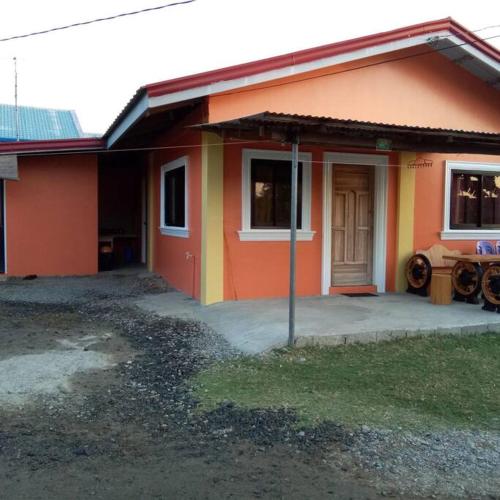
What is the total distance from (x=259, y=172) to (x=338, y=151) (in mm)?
1492

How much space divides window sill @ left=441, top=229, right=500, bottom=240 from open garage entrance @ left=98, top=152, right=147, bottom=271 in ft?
27.6

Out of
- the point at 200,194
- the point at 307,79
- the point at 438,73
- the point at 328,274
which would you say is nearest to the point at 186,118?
the point at 200,194

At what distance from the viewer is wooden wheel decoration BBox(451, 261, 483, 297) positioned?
28.3ft

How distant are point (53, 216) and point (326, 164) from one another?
654cm

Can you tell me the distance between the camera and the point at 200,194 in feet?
28.6

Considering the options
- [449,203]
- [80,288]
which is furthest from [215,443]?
[449,203]

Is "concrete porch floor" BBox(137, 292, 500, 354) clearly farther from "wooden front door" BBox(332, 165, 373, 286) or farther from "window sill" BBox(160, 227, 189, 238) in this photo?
"window sill" BBox(160, 227, 189, 238)

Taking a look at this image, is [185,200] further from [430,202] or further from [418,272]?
[430,202]

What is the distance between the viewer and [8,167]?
443 inches

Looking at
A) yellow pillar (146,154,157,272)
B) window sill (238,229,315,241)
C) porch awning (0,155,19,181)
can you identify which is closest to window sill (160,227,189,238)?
window sill (238,229,315,241)

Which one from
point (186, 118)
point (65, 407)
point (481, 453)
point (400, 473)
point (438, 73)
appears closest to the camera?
point (400, 473)

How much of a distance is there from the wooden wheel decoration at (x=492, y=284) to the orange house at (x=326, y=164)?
1.86 metres

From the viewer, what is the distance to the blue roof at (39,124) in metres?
21.7

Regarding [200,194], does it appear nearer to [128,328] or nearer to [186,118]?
[186,118]
